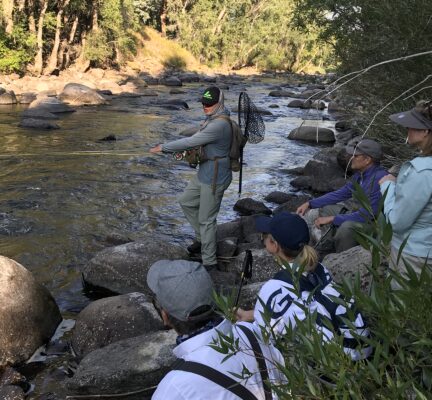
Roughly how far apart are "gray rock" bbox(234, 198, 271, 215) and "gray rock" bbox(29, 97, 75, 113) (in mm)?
12124

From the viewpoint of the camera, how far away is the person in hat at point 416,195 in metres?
2.68

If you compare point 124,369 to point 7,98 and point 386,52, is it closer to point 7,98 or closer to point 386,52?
point 386,52

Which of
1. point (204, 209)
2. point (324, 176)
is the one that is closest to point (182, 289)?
point (204, 209)

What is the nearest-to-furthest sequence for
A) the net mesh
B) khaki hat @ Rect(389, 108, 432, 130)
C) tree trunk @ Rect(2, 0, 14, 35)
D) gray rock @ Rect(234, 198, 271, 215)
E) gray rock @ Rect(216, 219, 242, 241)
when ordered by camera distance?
khaki hat @ Rect(389, 108, 432, 130), the net mesh, gray rock @ Rect(216, 219, 242, 241), gray rock @ Rect(234, 198, 271, 215), tree trunk @ Rect(2, 0, 14, 35)

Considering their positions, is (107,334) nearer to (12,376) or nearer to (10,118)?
(12,376)

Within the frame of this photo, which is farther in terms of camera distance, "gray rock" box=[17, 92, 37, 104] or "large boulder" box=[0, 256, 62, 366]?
"gray rock" box=[17, 92, 37, 104]

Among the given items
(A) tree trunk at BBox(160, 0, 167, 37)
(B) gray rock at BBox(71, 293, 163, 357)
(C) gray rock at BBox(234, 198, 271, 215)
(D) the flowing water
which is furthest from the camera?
(A) tree trunk at BBox(160, 0, 167, 37)

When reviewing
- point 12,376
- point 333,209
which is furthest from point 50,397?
point 333,209

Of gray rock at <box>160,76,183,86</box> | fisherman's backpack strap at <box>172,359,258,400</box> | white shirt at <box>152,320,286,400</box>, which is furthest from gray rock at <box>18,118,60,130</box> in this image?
gray rock at <box>160,76,183,86</box>

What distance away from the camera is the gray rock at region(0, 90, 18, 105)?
2029cm

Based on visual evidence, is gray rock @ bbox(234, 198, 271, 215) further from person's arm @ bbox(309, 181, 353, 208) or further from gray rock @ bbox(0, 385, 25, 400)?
gray rock @ bbox(0, 385, 25, 400)

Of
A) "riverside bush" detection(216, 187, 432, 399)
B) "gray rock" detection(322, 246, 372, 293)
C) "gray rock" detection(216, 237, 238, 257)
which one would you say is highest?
"riverside bush" detection(216, 187, 432, 399)

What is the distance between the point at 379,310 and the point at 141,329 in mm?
3671

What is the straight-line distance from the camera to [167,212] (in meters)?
9.23
